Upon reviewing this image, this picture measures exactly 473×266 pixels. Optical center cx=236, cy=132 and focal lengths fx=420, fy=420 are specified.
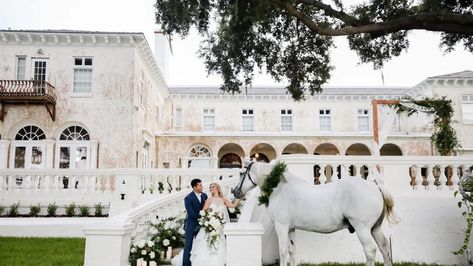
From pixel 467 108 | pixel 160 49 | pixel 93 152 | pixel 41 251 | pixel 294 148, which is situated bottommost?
pixel 41 251

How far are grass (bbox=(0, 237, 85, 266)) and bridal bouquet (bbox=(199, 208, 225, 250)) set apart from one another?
2.86m

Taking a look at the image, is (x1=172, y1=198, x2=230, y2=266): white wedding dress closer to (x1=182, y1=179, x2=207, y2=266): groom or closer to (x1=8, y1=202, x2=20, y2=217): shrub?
(x1=182, y1=179, x2=207, y2=266): groom

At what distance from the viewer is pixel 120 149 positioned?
67.6 feet

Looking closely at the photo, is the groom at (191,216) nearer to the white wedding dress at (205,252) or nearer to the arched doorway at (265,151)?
the white wedding dress at (205,252)

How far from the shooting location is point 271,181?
702 centimetres

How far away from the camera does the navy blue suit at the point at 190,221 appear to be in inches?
277

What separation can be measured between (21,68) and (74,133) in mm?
4163

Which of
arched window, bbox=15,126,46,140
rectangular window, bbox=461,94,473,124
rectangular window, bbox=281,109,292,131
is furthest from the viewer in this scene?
rectangular window, bbox=281,109,292,131

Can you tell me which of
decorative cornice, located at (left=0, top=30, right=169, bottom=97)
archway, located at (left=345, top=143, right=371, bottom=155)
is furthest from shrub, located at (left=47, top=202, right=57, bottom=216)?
archway, located at (left=345, top=143, right=371, bottom=155)

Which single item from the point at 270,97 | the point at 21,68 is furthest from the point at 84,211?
the point at 270,97

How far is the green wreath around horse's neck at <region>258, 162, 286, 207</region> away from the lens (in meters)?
7.01

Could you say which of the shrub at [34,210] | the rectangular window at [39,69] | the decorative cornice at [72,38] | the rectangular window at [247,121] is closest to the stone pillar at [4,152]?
the rectangular window at [39,69]

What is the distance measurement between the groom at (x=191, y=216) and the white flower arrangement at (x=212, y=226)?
14 centimetres

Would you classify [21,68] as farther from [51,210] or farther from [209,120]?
[209,120]
